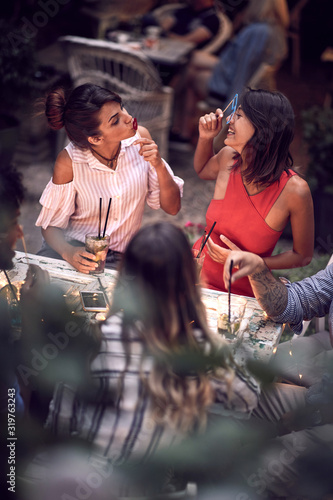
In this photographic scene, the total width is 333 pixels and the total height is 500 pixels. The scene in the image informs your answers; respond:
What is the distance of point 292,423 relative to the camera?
809mm

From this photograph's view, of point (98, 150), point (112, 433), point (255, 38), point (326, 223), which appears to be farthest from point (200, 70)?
point (112, 433)

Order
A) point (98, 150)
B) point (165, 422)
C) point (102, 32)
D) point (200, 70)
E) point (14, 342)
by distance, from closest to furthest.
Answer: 1. point (14, 342)
2. point (165, 422)
3. point (98, 150)
4. point (200, 70)
5. point (102, 32)

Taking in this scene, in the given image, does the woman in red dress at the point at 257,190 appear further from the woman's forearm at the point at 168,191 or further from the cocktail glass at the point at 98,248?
the cocktail glass at the point at 98,248

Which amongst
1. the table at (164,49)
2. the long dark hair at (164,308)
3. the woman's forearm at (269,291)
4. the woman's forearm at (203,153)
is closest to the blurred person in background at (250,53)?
the table at (164,49)

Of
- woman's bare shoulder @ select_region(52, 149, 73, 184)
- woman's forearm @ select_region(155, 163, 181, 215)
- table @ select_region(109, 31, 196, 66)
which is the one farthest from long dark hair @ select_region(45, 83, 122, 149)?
table @ select_region(109, 31, 196, 66)

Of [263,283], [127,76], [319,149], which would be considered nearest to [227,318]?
[263,283]

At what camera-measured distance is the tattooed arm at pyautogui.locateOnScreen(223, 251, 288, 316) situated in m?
1.59

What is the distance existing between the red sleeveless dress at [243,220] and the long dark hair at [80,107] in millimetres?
579

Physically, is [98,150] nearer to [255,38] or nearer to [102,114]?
[102,114]

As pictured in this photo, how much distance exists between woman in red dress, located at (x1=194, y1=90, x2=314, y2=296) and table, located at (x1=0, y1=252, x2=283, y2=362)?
22 centimetres

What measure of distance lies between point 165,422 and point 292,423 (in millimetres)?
407

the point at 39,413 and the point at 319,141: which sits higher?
the point at 39,413

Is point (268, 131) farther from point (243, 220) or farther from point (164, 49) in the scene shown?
point (164, 49)

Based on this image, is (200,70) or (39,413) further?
(200,70)
